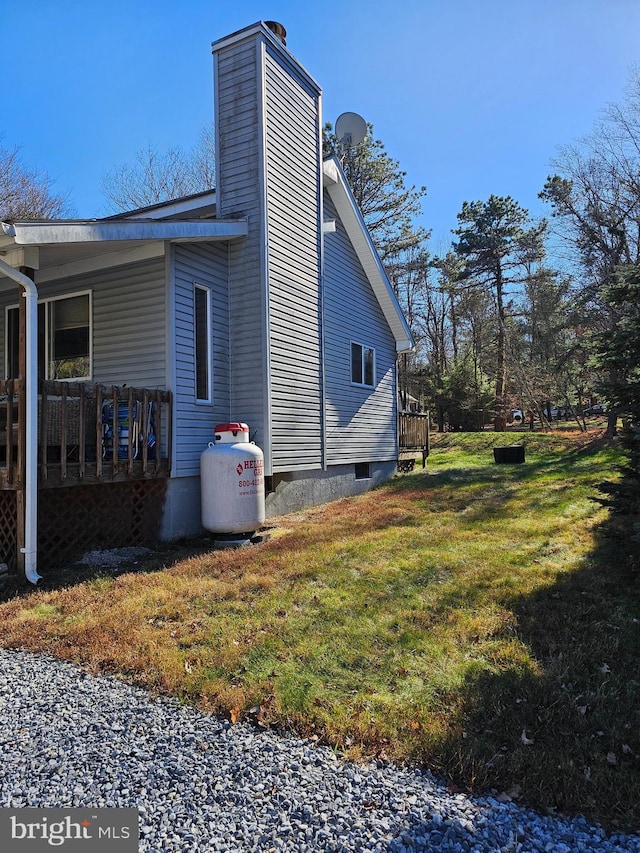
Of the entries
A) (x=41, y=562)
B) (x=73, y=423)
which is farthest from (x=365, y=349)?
(x=41, y=562)

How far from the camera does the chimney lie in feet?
28.4

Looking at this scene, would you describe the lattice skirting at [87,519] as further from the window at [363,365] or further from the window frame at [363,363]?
the window at [363,365]

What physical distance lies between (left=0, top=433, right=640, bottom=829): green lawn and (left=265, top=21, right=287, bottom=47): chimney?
830 centimetres

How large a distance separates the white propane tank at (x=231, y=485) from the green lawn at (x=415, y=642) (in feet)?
1.68

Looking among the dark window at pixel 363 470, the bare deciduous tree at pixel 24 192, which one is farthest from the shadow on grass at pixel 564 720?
the bare deciduous tree at pixel 24 192

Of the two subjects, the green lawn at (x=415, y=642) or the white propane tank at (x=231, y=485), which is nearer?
the green lawn at (x=415, y=642)

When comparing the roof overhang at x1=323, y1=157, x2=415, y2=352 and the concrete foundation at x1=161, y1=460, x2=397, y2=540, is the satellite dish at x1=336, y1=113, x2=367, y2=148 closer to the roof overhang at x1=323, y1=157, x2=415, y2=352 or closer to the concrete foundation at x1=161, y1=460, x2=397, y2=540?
the roof overhang at x1=323, y1=157, x2=415, y2=352

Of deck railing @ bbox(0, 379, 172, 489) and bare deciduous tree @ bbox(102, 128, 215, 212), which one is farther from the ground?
bare deciduous tree @ bbox(102, 128, 215, 212)

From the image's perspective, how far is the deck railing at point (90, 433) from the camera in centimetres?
543

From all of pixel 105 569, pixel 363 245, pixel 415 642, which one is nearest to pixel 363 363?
pixel 363 245

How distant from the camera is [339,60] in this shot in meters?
10.6

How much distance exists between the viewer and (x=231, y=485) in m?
6.68

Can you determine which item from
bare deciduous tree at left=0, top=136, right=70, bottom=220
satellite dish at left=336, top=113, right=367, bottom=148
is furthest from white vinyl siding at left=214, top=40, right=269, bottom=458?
bare deciduous tree at left=0, top=136, right=70, bottom=220

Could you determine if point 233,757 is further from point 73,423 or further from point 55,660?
point 73,423
